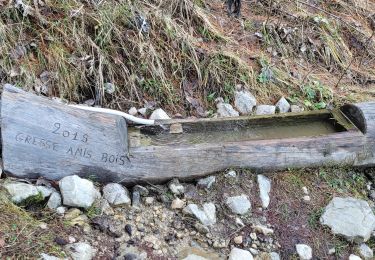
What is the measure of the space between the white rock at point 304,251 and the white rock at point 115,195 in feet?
3.50

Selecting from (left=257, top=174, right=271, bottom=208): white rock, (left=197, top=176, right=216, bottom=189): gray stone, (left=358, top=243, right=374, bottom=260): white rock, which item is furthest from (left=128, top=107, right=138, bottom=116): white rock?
(left=358, top=243, right=374, bottom=260): white rock

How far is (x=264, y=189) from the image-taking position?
3039 mm

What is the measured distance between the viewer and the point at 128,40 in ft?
12.0

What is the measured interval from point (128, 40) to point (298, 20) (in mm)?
1971

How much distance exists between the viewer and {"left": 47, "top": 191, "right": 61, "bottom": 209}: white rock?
2537 millimetres

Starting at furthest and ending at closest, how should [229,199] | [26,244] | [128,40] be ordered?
[128,40], [229,199], [26,244]

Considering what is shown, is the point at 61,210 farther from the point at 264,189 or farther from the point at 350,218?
the point at 350,218

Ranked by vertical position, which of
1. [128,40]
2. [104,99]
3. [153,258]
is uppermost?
[128,40]

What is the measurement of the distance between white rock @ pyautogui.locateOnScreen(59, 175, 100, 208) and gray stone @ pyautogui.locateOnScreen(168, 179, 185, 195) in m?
0.51

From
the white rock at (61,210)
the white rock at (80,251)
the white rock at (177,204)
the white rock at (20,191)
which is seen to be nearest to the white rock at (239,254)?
the white rock at (177,204)

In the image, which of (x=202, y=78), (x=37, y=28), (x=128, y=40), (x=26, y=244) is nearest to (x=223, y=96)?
(x=202, y=78)

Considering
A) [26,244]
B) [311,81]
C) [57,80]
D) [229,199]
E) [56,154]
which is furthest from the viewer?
[311,81]

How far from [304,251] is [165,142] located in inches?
44.7

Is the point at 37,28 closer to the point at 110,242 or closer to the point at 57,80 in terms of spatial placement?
the point at 57,80
